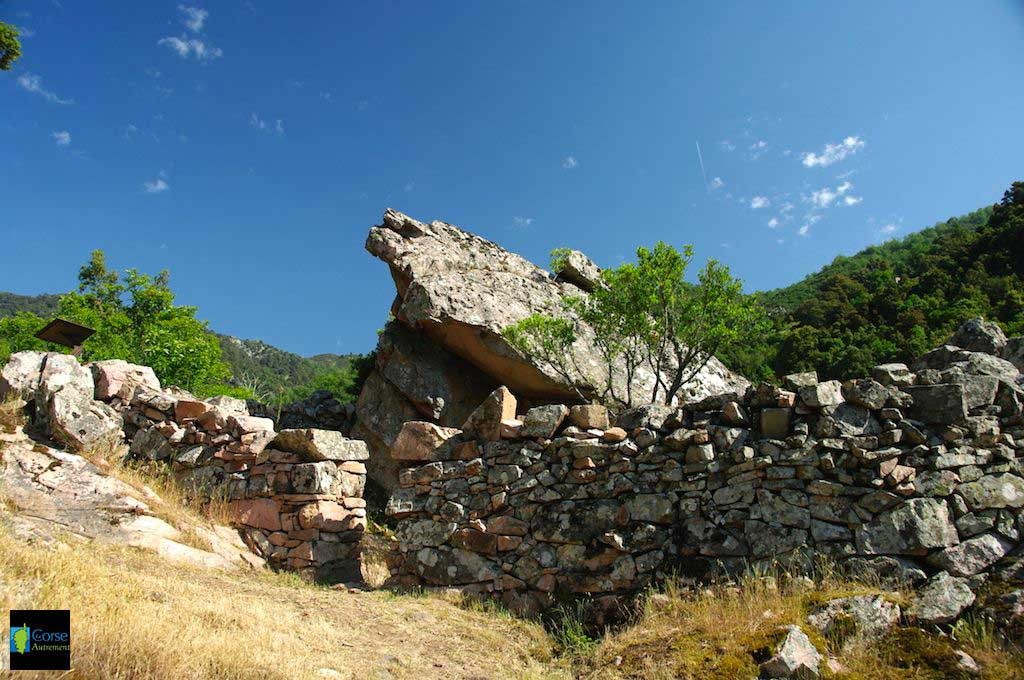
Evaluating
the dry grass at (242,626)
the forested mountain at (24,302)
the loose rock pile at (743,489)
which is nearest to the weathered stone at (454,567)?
the loose rock pile at (743,489)

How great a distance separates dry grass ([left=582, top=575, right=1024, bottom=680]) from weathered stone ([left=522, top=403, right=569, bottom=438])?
224cm

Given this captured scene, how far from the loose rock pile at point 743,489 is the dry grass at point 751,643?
30 centimetres

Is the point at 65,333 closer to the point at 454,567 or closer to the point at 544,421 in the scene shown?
the point at 454,567

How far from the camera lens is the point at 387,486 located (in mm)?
17281

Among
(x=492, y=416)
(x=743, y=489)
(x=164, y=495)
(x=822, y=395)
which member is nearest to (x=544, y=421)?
(x=492, y=416)

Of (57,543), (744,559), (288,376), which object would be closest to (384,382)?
(57,543)

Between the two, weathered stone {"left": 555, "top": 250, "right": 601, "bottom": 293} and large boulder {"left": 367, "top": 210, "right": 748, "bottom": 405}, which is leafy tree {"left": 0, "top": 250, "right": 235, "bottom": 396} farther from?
weathered stone {"left": 555, "top": 250, "right": 601, "bottom": 293}

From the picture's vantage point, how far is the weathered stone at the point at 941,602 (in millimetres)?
4133

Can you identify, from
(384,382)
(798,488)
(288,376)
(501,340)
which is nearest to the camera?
(798,488)

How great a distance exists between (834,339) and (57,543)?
25.5m

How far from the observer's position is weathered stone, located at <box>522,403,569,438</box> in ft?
23.3

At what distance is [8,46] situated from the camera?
10.7 m

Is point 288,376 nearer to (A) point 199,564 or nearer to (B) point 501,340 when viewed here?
(B) point 501,340

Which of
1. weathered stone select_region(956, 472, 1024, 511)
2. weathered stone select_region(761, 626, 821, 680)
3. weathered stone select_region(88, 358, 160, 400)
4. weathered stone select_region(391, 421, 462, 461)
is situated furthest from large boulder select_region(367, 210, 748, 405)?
weathered stone select_region(761, 626, 821, 680)
